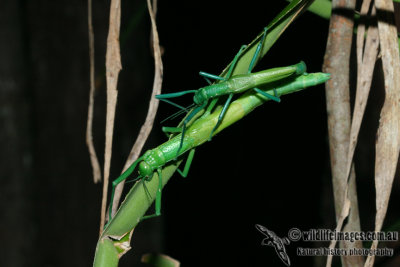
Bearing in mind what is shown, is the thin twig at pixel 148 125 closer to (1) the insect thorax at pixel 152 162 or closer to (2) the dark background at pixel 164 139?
(1) the insect thorax at pixel 152 162

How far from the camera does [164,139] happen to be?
7.09 feet

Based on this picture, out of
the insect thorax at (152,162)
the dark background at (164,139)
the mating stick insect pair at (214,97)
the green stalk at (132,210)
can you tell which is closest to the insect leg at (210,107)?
the mating stick insect pair at (214,97)

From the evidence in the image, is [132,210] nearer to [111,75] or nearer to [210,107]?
[111,75]

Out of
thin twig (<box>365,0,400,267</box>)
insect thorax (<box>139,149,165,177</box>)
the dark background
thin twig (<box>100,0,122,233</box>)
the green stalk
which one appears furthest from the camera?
the dark background

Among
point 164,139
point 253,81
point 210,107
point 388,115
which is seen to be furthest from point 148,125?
point 164,139

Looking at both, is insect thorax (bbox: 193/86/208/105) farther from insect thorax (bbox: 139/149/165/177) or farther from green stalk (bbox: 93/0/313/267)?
green stalk (bbox: 93/0/313/267)

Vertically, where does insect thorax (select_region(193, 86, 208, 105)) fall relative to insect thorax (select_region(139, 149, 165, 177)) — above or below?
above

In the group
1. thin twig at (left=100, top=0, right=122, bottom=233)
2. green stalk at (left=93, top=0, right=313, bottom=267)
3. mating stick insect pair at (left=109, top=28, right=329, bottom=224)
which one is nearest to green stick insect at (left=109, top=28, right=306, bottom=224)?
mating stick insect pair at (left=109, top=28, right=329, bottom=224)

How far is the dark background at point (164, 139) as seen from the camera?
1727mm

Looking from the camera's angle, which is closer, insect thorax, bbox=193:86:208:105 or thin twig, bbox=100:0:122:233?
thin twig, bbox=100:0:122:233

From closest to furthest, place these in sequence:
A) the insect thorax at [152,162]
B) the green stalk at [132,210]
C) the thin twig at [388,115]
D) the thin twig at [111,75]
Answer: the green stalk at [132,210], the thin twig at [388,115], the thin twig at [111,75], the insect thorax at [152,162]

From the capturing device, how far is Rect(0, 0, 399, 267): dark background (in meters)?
1.73

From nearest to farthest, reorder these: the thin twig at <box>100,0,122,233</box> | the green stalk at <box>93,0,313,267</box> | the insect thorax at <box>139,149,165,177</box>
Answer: the green stalk at <box>93,0,313,267</box> < the thin twig at <box>100,0,122,233</box> < the insect thorax at <box>139,149,165,177</box>

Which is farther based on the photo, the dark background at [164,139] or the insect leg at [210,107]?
the dark background at [164,139]
